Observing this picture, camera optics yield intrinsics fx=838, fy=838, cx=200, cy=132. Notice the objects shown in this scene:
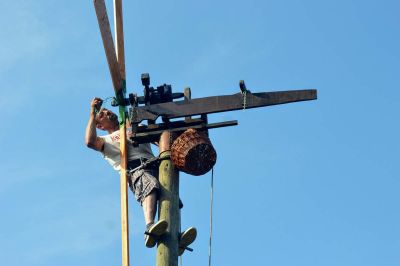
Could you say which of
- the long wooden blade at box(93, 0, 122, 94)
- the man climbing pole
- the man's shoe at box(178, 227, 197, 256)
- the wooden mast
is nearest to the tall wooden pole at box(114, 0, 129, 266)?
the wooden mast

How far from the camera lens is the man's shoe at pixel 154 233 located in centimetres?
678

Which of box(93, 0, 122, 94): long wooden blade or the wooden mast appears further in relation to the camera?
box(93, 0, 122, 94): long wooden blade

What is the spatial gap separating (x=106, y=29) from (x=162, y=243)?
197 cm

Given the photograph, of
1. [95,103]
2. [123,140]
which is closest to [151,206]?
[123,140]

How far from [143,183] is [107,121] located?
121 centimetres

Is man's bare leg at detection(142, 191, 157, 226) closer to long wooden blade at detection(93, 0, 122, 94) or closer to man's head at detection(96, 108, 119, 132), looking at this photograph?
long wooden blade at detection(93, 0, 122, 94)

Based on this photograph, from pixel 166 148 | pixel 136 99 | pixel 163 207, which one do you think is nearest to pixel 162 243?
pixel 163 207

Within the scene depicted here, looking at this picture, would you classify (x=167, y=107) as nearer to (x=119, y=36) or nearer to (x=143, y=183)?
(x=143, y=183)

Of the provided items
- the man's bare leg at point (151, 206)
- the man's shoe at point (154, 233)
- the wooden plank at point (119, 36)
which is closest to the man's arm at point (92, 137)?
the wooden plank at point (119, 36)

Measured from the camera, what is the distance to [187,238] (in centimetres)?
712

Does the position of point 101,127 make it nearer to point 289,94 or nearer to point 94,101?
point 94,101

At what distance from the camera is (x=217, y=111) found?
7.37 metres

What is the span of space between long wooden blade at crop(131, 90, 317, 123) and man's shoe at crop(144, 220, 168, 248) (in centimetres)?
108

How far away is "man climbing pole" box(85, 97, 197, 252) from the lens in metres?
7.06
